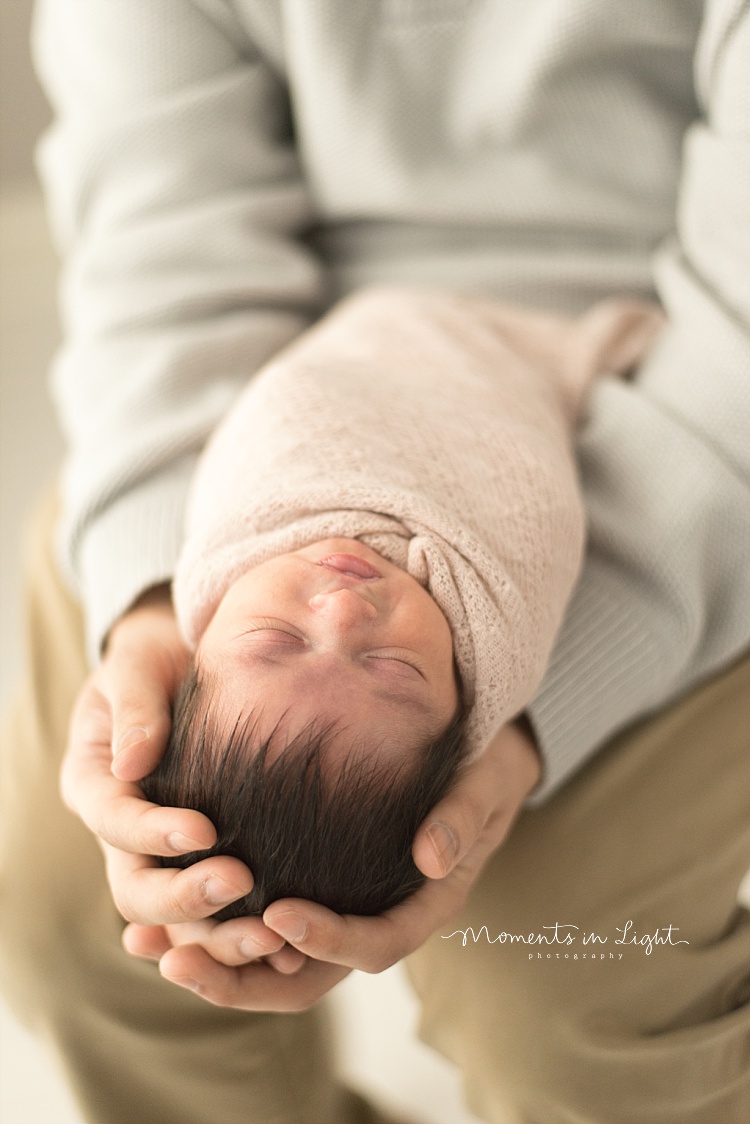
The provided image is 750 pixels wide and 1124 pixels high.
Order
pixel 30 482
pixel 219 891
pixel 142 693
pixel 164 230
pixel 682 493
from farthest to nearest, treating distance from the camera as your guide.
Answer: pixel 30 482, pixel 164 230, pixel 682 493, pixel 142 693, pixel 219 891

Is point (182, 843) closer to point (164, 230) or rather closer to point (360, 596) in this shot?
point (360, 596)

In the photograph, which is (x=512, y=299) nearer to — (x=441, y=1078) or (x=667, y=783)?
(x=667, y=783)

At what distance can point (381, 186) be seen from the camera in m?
0.91

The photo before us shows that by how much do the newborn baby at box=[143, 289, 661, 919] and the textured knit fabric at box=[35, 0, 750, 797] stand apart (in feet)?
0.27

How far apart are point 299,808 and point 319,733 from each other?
0.04m

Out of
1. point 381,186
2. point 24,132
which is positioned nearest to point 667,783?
point 381,186

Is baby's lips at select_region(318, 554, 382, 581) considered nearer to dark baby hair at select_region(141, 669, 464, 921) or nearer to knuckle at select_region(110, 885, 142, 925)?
dark baby hair at select_region(141, 669, 464, 921)

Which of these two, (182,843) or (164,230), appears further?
(164,230)

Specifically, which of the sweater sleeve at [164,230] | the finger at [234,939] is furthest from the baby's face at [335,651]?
the sweater sleeve at [164,230]

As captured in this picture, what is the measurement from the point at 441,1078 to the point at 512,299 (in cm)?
77

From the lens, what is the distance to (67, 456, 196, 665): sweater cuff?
0.77 meters

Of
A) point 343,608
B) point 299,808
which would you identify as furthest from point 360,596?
point 299,808

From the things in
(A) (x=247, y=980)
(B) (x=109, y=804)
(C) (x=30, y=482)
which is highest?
(B) (x=109, y=804)

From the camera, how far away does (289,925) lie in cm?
54
